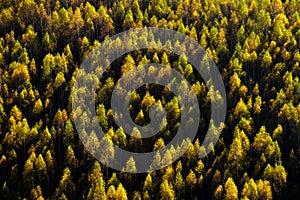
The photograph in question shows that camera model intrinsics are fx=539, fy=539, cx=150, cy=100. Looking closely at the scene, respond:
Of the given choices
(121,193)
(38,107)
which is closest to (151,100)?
(38,107)

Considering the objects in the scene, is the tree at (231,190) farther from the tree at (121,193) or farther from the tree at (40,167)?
the tree at (40,167)

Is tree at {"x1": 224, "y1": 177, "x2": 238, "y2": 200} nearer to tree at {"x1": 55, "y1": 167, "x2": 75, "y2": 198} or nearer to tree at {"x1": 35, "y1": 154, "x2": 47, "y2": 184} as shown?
tree at {"x1": 55, "y1": 167, "x2": 75, "y2": 198}

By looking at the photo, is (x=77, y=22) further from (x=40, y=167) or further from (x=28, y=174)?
(x=28, y=174)

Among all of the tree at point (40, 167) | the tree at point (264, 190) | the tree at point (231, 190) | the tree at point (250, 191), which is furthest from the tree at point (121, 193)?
the tree at point (264, 190)

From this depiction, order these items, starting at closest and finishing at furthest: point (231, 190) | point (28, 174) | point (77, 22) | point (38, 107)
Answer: point (231, 190)
point (28, 174)
point (38, 107)
point (77, 22)

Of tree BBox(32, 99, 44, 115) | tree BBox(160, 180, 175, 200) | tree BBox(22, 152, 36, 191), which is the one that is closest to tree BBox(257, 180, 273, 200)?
tree BBox(160, 180, 175, 200)

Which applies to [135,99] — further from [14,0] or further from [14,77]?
[14,0]

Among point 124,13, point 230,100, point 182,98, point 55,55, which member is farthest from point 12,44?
point 230,100

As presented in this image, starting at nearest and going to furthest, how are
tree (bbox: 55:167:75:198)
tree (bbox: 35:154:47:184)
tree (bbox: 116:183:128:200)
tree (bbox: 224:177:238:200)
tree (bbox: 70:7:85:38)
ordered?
tree (bbox: 224:177:238:200)
tree (bbox: 116:183:128:200)
tree (bbox: 55:167:75:198)
tree (bbox: 35:154:47:184)
tree (bbox: 70:7:85:38)

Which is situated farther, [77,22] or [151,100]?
[77,22]

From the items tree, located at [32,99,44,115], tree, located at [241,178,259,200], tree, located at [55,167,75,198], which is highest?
tree, located at [32,99,44,115]
